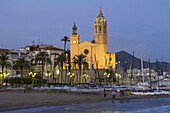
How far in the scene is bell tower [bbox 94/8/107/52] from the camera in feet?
428

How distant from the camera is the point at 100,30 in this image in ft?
437

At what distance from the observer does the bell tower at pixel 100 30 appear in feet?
428

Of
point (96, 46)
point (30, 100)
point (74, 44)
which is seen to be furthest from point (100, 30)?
A: point (30, 100)

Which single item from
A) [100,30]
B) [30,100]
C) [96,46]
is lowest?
[30,100]

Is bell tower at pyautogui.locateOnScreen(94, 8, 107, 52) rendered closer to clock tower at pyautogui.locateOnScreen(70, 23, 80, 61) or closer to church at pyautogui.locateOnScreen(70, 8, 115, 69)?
church at pyautogui.locateOnScreen(70, 8, 115, 69)

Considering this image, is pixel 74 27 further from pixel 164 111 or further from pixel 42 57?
pixel 164 111

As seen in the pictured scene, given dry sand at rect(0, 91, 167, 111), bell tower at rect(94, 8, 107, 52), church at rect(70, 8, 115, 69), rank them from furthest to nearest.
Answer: bell tower at rect(94, 8, 107, 52), church at rect(70, 8, 115, 69), dry sand at rect(0, 91, 167, 111)

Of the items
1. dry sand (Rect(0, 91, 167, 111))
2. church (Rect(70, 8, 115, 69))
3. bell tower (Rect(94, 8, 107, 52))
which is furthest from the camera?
bell tower (Rect(94, 8, 107, 52))

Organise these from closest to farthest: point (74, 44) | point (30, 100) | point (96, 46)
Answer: point (30, 100) < point (96, 46) < point (74, 44)

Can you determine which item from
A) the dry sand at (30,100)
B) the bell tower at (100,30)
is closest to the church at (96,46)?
the bell tower at (100,30)

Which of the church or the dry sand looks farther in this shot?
the church

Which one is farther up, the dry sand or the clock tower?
the clock tower

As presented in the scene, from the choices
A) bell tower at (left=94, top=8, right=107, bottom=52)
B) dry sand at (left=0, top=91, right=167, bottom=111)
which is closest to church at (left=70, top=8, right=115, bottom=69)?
bell tower at (left=94, top=8, right=107, bottom=52)

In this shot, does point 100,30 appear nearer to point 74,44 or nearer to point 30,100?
point 74,44
